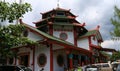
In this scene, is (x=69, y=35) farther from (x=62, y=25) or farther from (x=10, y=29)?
(x=10, y=29)

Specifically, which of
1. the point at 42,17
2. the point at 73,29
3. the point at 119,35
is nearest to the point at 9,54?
the point at 119,35

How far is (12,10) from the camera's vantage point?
→ 17.9 m

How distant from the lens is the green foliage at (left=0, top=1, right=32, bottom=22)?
1750 centimetres

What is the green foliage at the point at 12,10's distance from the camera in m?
17.5

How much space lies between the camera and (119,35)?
1060 inches

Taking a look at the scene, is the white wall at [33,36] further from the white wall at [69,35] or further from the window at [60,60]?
the white wall at [69,35]

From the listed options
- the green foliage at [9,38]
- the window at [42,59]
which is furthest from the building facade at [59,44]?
the green foliage at [9,38]

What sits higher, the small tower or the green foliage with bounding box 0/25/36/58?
the small tower

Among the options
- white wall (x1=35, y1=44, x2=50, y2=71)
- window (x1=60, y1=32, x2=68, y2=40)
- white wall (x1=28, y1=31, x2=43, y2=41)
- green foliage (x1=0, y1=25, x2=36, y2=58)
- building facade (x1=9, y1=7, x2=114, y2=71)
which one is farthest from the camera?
window (x1=60, y1=32, x2=68, y2=40)

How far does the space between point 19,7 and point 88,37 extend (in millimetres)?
16686

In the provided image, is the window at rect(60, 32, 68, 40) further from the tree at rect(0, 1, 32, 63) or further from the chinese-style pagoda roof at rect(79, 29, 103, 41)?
the tree at rect(0, 1, 32, 63)


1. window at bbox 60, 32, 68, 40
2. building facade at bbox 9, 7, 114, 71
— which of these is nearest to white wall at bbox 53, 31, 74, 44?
building facade at bbox 9, 7, 114, 71

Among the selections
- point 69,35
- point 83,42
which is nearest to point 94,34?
point 83,42

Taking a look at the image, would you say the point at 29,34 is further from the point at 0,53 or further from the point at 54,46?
the point at 0,53
